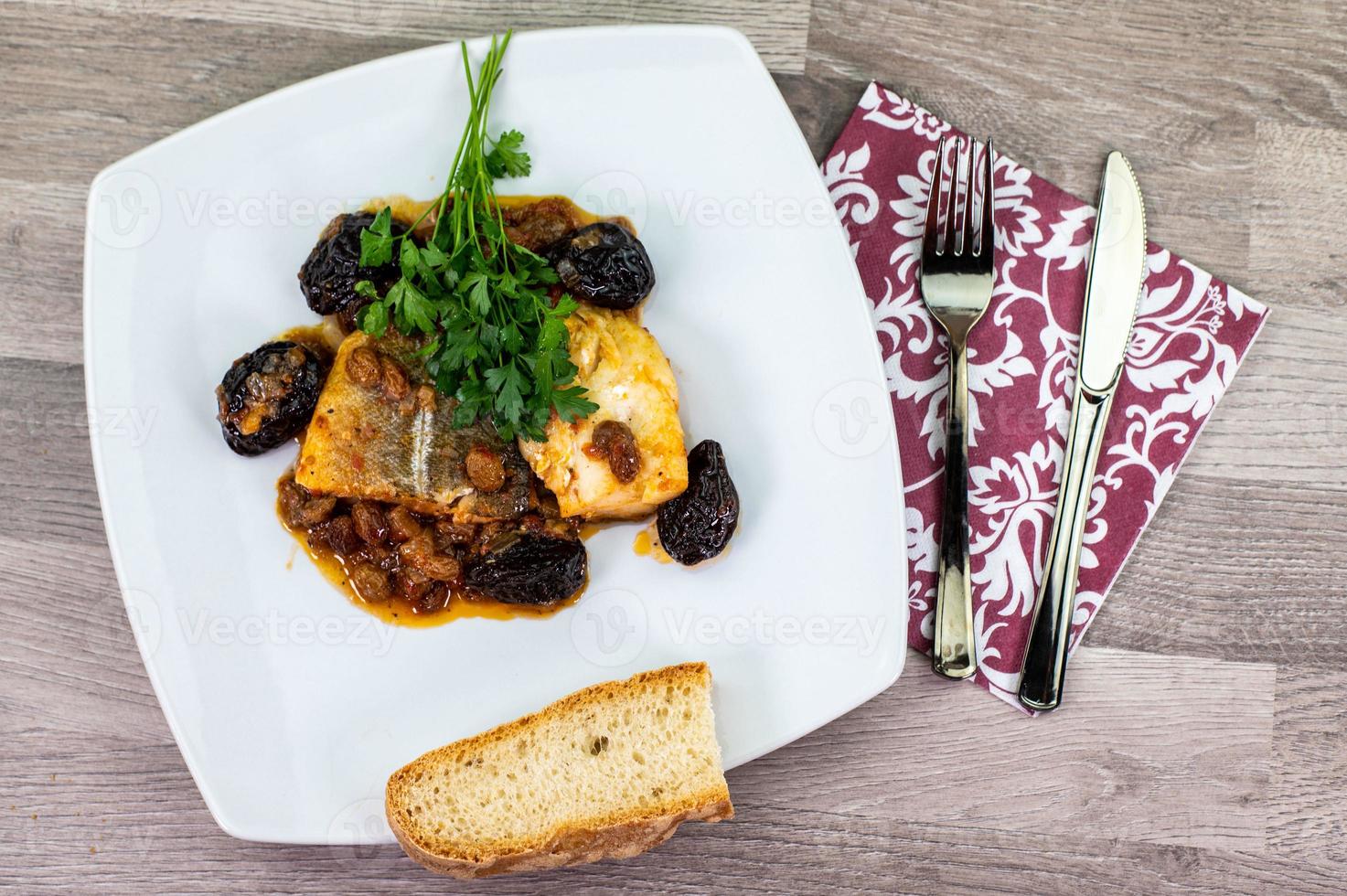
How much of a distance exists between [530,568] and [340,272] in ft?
3.78

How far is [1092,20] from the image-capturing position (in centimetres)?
344

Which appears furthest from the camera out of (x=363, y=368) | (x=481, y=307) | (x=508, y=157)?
(x=508, y=157)

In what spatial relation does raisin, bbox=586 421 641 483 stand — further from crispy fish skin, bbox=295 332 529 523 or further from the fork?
the fork

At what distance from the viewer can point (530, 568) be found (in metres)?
3.03

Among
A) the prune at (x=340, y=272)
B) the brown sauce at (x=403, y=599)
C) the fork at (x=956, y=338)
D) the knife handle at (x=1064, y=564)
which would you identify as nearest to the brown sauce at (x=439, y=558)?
the brown sauce at (x=403, y=599)

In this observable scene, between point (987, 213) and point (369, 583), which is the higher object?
point (987, 213)

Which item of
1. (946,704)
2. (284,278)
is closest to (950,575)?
(946,704)

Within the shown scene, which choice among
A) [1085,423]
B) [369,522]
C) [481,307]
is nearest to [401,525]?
[369,522]

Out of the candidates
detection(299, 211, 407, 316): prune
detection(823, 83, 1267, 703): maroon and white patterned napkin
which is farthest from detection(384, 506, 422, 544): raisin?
detection(823, 83, 1267, 703): maroon and white patterned napkin

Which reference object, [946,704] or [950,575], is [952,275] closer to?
[950,575]

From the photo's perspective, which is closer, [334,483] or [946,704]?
[334,483]

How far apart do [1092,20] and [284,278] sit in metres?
3.06

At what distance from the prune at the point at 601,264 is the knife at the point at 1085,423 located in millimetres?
1592

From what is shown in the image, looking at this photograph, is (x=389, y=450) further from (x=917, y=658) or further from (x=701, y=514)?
(x=917, y=658)
